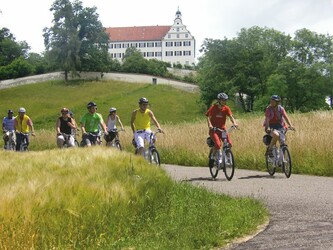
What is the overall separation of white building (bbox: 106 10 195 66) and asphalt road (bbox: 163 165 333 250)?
131 metres

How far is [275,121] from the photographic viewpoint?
495 inches

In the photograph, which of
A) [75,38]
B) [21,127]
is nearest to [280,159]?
[21,127]

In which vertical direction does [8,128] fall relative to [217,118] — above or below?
below

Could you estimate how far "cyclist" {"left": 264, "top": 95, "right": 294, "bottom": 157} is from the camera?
1239 centimetres

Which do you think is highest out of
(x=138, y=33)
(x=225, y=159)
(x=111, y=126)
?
(x=138, y=33)

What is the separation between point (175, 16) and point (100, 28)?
61509 millimetres

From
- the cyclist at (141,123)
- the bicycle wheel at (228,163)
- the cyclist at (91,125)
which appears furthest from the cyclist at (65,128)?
the bicycle wheel at (228,163)

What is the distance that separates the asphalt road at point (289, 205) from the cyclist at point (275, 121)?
97 centimetres

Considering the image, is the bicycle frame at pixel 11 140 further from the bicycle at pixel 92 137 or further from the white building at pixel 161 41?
the white building at pixel 161 41

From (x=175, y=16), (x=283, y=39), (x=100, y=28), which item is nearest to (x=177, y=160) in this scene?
(x=283, y=39)

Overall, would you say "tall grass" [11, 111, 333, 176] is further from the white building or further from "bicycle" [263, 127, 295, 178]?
the white building

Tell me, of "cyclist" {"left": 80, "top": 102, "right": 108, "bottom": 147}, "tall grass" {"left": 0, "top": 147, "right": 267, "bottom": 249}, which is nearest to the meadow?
"tall grass" {"left": 0, "top": 147, "right": 267, "bottom": 249}

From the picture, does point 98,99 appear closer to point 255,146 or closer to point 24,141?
point 24,141

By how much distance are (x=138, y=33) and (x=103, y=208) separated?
153 m
